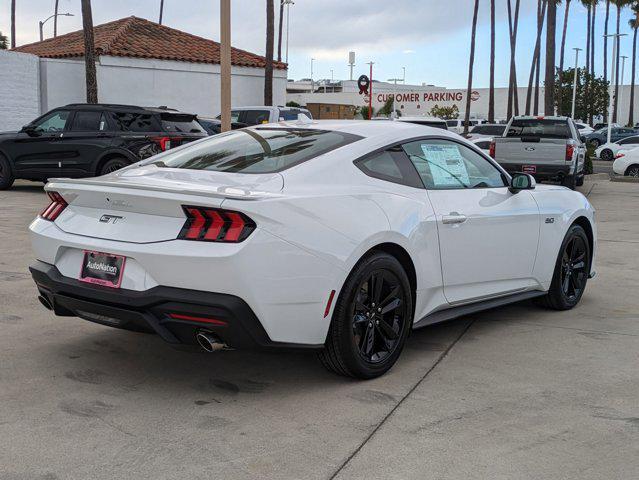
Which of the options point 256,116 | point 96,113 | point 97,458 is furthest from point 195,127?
point 97,458

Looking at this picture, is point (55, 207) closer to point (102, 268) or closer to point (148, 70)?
point (102, 268)

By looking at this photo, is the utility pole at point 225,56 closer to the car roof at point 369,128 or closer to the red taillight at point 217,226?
the car roof at point 369,128

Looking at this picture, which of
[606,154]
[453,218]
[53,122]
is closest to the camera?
[453,218]

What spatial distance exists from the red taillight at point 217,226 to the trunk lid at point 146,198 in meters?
0.05

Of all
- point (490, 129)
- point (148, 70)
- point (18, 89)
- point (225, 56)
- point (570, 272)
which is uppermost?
point (148, 70)

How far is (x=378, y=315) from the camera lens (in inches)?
185

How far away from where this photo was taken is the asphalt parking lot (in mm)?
3551

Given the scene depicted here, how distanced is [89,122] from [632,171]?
1697 cm

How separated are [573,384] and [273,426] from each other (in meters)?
1.91

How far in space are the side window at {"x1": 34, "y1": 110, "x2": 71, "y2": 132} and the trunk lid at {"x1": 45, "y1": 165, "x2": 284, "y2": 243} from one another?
11206 mm

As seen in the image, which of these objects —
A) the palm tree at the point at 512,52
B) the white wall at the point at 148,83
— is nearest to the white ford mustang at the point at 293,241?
the white wall at the point at 148,83

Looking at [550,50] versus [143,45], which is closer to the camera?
[143,45]

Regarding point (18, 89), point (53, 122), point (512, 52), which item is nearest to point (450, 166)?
point (53, 122)

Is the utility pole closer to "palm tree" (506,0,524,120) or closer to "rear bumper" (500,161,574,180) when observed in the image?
"rear bumper" (500,161,574,180)
